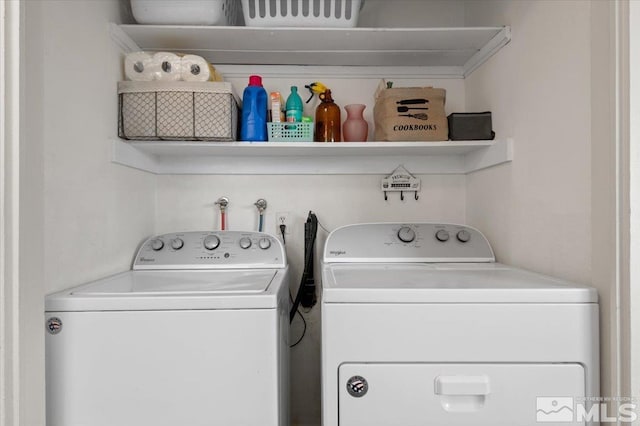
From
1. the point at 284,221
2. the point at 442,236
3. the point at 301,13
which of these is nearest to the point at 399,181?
the point at 442,236

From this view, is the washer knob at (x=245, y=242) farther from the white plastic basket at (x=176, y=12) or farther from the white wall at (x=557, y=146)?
the white wall at (x=557, y=146)

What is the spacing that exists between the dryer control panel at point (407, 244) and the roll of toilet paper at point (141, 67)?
0.95 m

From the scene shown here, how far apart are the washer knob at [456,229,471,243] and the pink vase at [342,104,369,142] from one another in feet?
1.89

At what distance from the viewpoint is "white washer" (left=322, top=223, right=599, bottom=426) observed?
93 centimetres

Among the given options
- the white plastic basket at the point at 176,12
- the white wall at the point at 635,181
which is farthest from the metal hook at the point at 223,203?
the white wall at the point at 635,181

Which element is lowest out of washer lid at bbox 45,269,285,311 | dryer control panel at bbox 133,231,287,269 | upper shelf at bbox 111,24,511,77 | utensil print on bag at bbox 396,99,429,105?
washer lid at bbox 45,269,285,311

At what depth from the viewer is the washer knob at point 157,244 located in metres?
1.53

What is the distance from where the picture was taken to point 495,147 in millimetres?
1477

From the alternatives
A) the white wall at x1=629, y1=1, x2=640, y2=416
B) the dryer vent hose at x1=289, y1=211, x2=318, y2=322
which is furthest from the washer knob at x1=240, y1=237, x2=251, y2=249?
the white wall at x1=629, y1=1, x2=640, y2=416

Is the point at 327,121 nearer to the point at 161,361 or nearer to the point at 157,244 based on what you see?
the point at 157,244

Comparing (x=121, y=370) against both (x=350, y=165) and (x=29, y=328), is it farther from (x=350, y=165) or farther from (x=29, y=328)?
(x=350, y=165)

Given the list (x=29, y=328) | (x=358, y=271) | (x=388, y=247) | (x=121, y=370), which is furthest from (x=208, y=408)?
(x=388, y=247)

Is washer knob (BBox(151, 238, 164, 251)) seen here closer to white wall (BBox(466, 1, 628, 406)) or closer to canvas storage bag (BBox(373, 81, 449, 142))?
canvas storage bag (BBox(373, 81, 449, 142))

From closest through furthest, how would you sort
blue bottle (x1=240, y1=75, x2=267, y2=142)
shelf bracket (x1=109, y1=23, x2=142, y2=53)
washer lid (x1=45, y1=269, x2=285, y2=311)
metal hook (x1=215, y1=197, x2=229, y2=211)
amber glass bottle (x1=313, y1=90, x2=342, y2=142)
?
washer lid (x1=45, y1=269, x2=285, y2=311), shelf bracket (x1=109, y1=23, x2=142, y2=53), blue bottle (x1=240, y1=75, x2=267, y2=142), amber glass bottle (x1=313, y1=90, x2=342, y2=142), metal hook (x1=215, y1=197, x2=229, y2=211)
